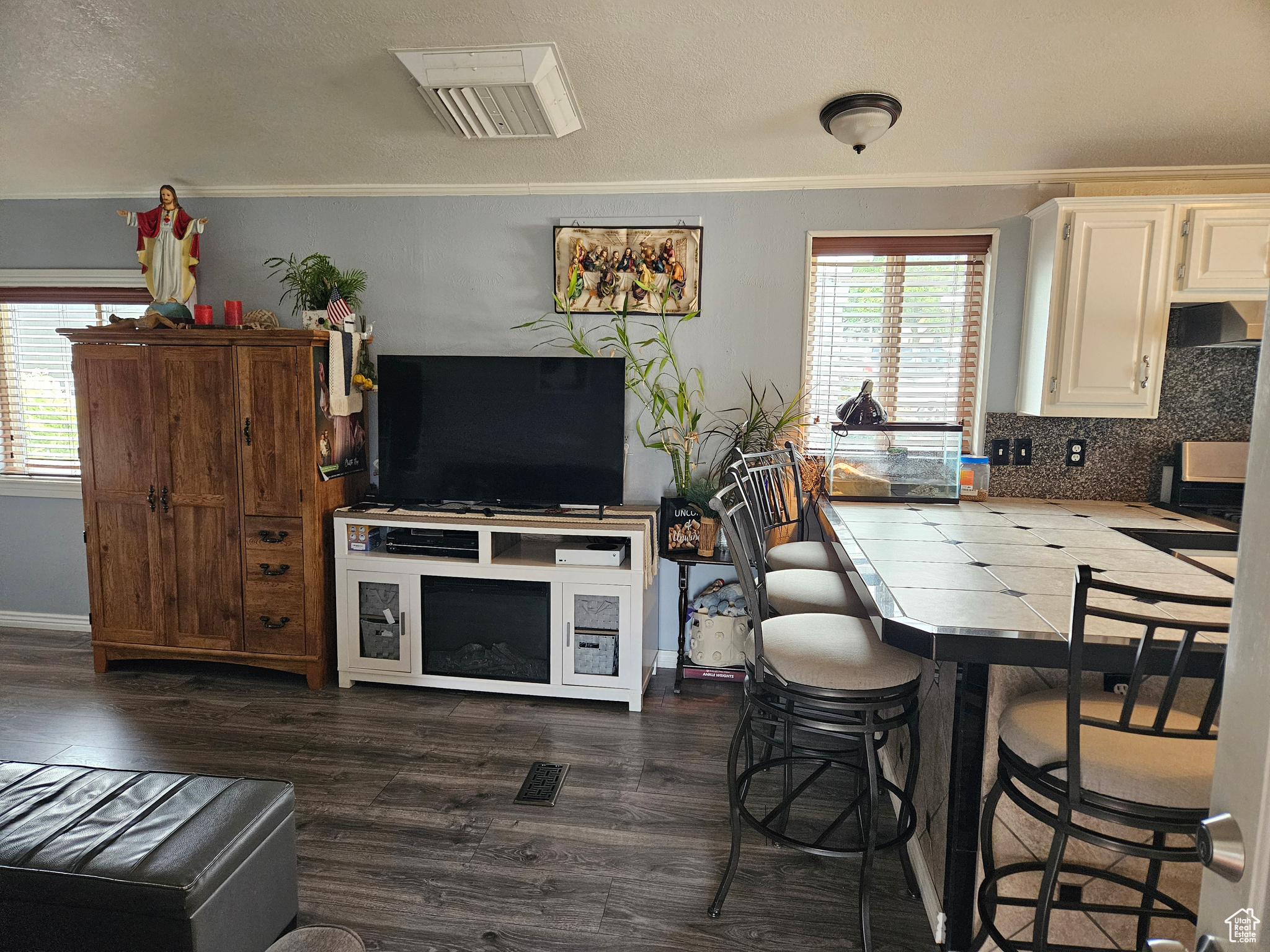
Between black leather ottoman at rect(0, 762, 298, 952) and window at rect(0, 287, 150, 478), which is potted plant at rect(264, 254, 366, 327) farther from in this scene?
black leather ottoman at rect(0, 762, 298, 952)

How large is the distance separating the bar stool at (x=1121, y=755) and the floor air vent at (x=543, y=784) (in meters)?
Result: 1.40

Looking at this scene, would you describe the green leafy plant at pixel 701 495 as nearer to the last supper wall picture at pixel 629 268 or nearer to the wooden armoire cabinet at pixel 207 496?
the last supper wall picture at pixel 629 268

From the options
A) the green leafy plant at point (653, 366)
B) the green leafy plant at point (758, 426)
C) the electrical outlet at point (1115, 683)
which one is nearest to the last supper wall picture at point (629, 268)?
the green leafy plant at point (653, 366)

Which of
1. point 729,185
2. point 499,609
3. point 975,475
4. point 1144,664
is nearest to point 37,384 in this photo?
point 499,609

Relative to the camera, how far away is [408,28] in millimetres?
2180

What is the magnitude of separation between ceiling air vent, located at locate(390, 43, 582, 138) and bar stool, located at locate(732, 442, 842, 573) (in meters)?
1.45

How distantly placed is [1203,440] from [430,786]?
3.53m

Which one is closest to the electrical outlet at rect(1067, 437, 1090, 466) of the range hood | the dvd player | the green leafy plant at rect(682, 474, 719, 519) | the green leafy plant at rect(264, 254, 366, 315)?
the range hood

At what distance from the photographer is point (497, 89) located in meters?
2.45

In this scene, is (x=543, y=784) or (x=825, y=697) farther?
(x=543, y=784)

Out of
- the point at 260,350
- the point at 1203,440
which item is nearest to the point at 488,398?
the point at 260,350

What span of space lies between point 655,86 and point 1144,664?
228 centimetres

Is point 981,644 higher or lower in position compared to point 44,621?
higher

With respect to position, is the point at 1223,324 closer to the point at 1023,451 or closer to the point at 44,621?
the point at 1023,451
